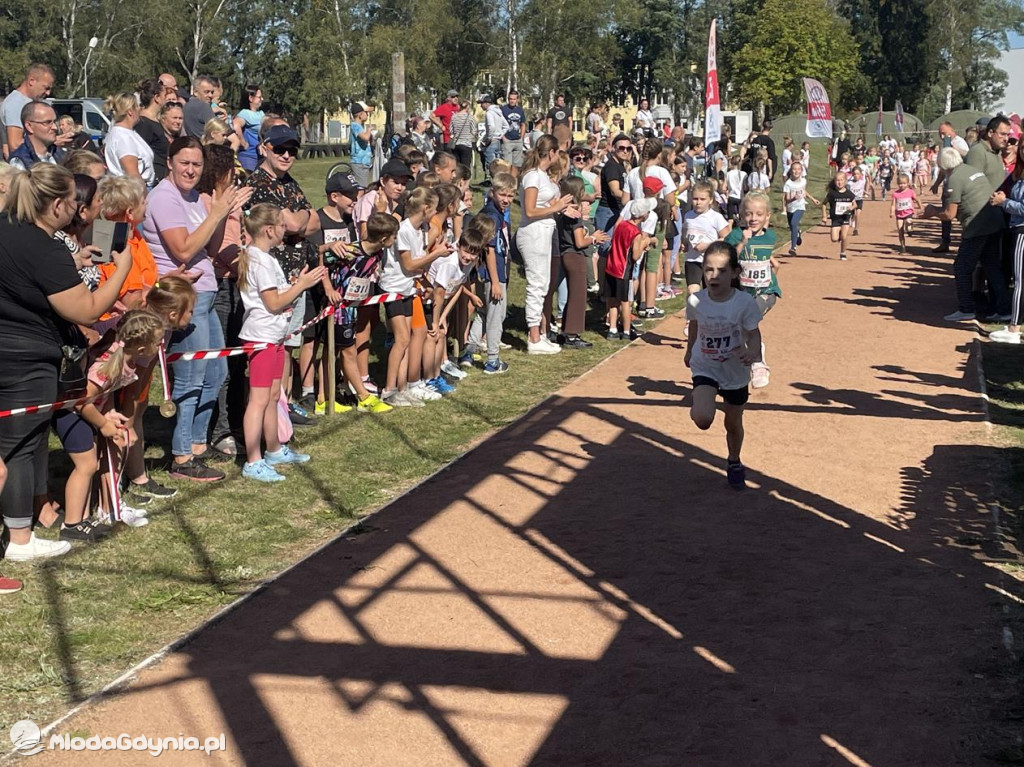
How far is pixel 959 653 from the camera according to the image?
18.6 feet

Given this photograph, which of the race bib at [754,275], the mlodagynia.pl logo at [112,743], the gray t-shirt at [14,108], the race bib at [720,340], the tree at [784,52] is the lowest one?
the mlodagynia.pl logo at [112,743]

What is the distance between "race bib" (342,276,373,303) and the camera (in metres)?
10.4

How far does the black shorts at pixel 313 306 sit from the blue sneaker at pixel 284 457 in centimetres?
150

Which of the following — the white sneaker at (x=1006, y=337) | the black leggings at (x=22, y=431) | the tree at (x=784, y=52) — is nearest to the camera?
the black leggings at (x=22, y=431)

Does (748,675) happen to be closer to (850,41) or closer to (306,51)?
(306,51)

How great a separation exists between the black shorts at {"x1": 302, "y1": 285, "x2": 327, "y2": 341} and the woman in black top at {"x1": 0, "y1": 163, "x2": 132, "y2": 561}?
3.28 metres

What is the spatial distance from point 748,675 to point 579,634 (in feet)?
2.92

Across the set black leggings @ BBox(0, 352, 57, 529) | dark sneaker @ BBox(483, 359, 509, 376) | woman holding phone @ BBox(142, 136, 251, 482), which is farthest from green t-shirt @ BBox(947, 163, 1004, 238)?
black leggings @ BBox(0, 352, 57, 529)

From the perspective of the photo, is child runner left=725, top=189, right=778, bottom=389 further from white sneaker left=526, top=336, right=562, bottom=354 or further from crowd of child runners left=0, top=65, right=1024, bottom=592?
white sneaker left=526, top=336, right=562, bottom=354

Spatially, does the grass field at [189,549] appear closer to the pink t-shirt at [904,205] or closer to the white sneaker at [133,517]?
the white sneaker at [133,517]

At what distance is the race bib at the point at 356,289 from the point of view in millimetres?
10430

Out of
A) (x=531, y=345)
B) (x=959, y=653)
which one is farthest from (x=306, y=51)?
(x=959, y=653)

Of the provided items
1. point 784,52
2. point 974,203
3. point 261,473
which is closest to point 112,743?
point 261,473

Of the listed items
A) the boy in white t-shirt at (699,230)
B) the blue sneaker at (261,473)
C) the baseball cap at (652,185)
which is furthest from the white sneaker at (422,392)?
the baseball cap at (652,185)
